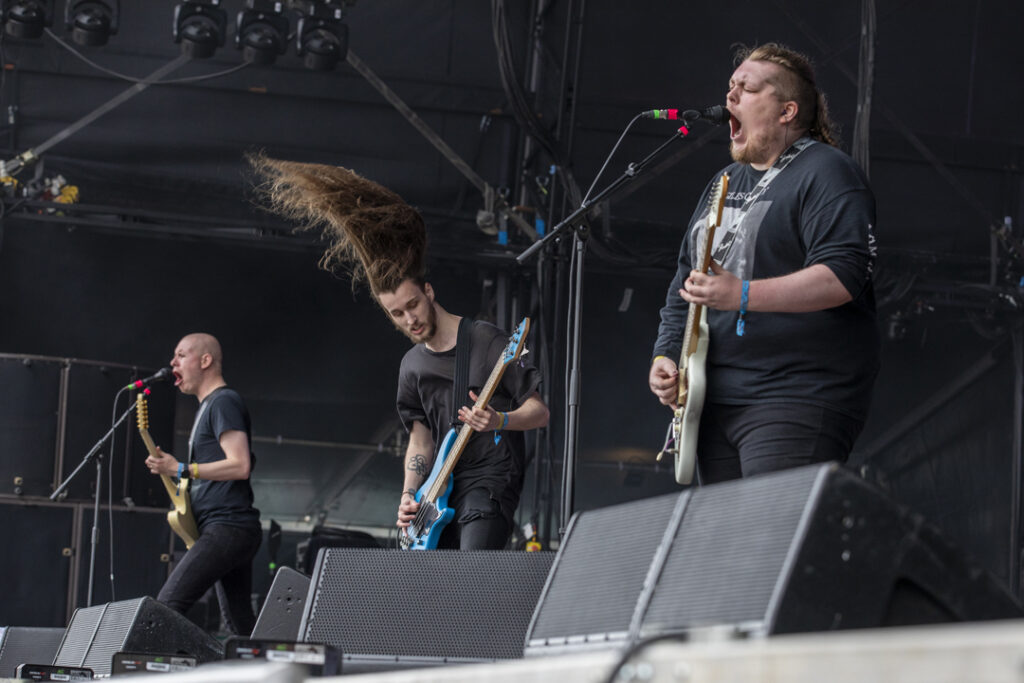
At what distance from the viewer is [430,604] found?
2256 millimetres

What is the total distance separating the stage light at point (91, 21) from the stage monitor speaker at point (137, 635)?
345 cm

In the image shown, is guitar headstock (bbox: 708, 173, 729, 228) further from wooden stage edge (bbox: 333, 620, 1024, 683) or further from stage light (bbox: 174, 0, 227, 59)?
stage light (bbox: 174, 0, 227, 59)

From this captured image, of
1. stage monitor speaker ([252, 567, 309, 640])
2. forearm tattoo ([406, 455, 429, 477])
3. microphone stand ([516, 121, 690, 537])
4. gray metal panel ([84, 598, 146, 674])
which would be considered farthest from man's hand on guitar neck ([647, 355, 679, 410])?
stage monitor speaker ([252, 567, 309, 640])

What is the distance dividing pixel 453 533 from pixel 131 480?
147 inches

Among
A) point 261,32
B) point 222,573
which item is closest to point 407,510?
point 222,573

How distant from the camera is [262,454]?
27.9 feet

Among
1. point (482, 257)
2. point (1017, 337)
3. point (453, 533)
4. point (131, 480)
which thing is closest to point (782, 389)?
point (453, 533)

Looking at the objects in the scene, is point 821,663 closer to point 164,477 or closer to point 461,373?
point 461,373

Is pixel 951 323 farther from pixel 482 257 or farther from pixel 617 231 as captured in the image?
pixel 482 257

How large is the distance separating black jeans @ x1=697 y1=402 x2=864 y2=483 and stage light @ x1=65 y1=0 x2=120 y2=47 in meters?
4.92

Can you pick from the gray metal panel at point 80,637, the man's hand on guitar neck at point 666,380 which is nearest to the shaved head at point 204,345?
the gray metal panel at point 80,637

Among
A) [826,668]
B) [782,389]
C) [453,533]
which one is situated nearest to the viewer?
[826,668]

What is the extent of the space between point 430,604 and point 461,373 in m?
1.51

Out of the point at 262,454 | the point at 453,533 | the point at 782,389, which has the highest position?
the point at 782,389
